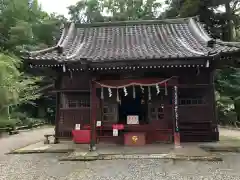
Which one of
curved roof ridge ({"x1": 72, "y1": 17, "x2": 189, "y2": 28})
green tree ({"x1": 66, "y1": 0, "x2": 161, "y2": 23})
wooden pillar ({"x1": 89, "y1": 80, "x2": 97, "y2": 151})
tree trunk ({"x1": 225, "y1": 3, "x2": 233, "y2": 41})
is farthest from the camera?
green tree ({"x1": 66, "y1": 0, "x2": 161, "y2": 23})

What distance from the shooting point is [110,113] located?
10070 mm

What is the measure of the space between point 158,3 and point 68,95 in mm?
29134

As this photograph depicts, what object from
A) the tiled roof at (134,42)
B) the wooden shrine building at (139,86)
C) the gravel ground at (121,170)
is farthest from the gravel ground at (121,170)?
the tiled roof at (134,42)

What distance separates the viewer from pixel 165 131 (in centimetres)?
961

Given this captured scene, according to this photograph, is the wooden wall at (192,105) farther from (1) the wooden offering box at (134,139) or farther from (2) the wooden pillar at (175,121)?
(1) the wooden offering box at (134,139)

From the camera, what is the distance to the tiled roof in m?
8.97

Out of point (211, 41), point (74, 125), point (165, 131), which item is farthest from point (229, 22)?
point (74, 125)

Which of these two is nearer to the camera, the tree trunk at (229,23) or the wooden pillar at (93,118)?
the wooden pillar at (93,118)

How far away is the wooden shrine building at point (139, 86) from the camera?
8.70 m

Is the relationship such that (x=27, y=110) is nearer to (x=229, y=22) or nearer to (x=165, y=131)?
(x=165, y=131)

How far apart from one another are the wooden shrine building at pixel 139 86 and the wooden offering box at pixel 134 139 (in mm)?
128

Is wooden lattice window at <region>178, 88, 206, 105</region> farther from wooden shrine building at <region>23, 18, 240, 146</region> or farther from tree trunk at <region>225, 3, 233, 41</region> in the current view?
tree trunk at <region>225, 3, 233, 41</region>

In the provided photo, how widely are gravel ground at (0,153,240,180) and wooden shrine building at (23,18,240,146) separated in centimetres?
193

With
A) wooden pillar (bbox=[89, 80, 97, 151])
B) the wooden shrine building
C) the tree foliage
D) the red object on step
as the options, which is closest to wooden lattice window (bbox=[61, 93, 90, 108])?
the wooden shrine building
